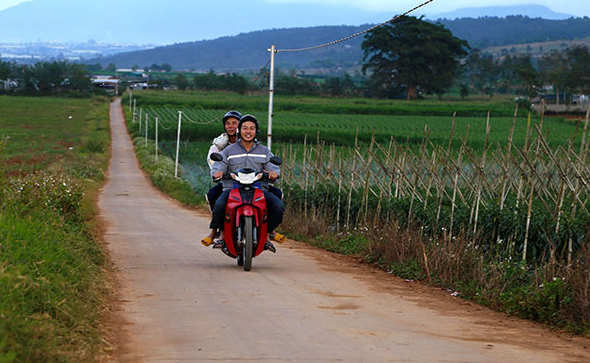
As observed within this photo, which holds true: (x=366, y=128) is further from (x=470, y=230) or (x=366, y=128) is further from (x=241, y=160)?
(x=241, y=160)

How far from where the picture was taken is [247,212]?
9.14 meters

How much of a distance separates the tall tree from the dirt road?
82.6 meters

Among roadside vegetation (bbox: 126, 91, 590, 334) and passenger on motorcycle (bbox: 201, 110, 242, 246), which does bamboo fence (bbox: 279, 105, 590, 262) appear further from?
passenger on motorcycle (bbox: 201, 110, 242, 246)

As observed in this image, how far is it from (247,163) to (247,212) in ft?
1.92

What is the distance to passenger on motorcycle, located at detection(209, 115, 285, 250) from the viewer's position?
9.30 metres

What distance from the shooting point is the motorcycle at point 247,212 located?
914 centimetres

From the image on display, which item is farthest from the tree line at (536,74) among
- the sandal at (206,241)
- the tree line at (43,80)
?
the tree line at (43,80)

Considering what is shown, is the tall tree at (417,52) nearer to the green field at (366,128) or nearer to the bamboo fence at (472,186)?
the green field at (366,128)

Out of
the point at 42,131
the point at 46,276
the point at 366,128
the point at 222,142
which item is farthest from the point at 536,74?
the point at 46,276

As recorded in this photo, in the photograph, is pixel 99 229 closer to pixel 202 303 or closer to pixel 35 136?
pixel 202 303

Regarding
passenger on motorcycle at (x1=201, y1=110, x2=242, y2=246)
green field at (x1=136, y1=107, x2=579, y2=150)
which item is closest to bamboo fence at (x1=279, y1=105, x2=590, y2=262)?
passenger on motorcycle at (x1=201, y1=110, x2=242, y2=246)

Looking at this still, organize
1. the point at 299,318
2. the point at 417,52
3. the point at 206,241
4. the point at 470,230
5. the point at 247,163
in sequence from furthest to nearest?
the point at 417,52
the point at 470,230
the point at 206,241
the point at 247,163
the point at 299,318

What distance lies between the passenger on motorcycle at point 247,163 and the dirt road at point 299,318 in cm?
68

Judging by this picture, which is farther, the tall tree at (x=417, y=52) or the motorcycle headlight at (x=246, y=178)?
the tall tree at (x=417, y=52)
